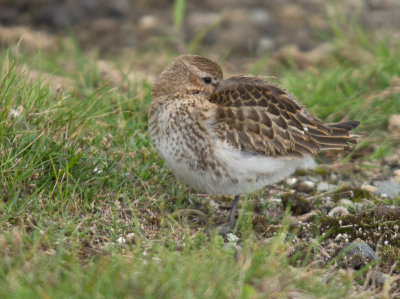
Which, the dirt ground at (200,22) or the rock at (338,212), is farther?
the dirt ground at (200,22)

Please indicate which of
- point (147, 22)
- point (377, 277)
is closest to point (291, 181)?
point (377, 277)

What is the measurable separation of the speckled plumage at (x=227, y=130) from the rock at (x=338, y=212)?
0.47 meters

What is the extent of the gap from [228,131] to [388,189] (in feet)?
6.26

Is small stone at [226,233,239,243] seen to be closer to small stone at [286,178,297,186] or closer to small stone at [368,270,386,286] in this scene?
small stone at [368,270,386,286]

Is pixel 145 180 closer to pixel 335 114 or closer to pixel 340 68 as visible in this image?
pixel 335 114

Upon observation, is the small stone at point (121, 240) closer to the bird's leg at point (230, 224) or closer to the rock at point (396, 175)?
the bird's leg at point (230, 224)

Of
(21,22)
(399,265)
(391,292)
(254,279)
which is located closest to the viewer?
(254,279)

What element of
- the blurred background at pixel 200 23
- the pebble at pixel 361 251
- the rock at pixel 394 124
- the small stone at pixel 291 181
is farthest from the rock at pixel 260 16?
the pebble at pixel 361 251

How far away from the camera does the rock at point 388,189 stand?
5891mm

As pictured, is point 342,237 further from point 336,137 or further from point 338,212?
point 336,137

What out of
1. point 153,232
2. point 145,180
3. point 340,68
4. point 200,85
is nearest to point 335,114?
point 340,68

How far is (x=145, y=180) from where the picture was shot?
17.7ft

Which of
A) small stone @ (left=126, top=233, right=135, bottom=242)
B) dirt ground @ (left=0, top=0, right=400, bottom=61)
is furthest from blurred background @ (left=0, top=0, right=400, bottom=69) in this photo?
small stone @ (left=126, top=233, right=135, bottom=242)

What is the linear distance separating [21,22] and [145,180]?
543 cm
